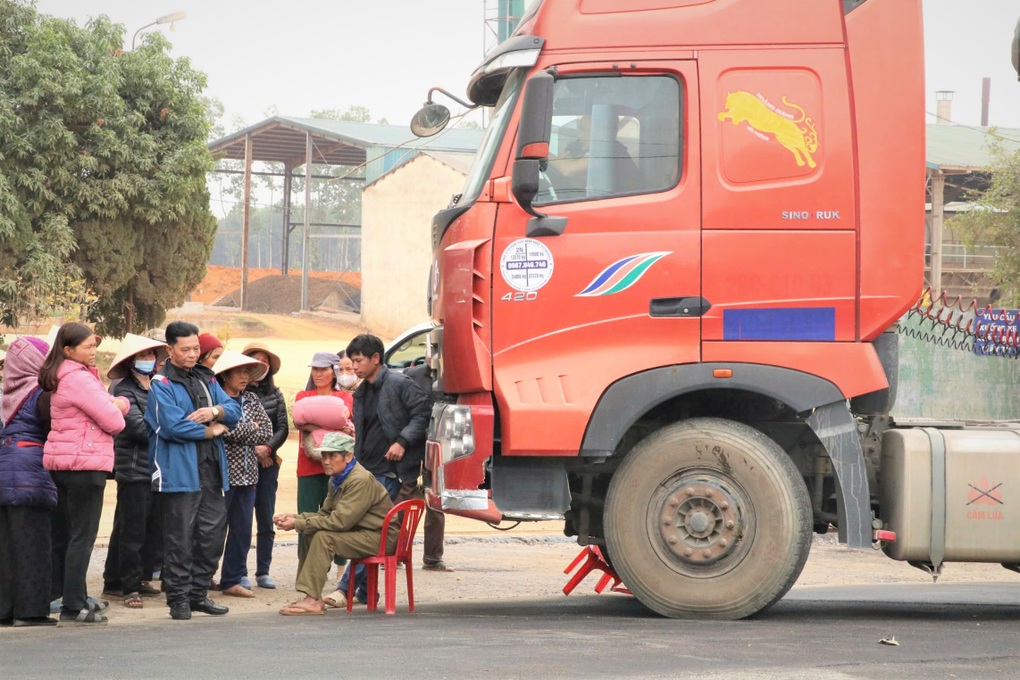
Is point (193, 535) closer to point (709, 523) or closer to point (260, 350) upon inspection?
point (260, 350)

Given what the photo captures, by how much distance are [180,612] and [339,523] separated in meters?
1.10

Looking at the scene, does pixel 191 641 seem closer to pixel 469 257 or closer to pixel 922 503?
pixel 469 257

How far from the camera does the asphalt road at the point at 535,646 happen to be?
5977 millimetres

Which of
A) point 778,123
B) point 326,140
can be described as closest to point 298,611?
point 778,123

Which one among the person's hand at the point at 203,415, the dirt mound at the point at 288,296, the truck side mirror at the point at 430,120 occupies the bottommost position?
the person's hand at the point at 203,415

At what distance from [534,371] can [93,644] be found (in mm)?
2820

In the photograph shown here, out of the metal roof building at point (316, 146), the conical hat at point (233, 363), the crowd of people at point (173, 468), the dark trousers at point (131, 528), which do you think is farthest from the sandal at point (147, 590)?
the metal roof building at point (316, 146)

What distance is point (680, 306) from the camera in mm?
7340

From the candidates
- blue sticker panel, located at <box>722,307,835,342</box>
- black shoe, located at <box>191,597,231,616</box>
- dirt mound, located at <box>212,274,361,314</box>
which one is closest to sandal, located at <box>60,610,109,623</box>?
black shoe, located at <box>191,597,231,616</box>

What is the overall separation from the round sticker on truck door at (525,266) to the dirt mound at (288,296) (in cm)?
4283

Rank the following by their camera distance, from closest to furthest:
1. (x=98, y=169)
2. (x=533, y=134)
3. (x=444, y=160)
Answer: (x=533, y=134), (x=98, y=169), (x=444, y=160)

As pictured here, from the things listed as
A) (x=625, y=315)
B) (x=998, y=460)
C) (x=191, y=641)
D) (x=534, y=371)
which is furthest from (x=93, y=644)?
(x=998, y=460)

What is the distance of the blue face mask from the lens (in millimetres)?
8523

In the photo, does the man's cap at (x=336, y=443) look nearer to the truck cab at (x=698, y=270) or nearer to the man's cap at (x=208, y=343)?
the truck cab at (x=698, y=270)
